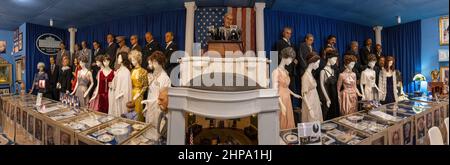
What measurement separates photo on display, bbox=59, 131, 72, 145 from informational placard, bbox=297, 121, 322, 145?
100 cm

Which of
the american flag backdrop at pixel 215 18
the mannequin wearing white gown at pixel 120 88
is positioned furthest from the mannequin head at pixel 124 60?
the american flag backdrop at pixel 215 18

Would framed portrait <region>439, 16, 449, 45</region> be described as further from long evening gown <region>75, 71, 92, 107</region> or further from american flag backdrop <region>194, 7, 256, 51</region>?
long evening gown <region>75, 71, 92, 107</region>

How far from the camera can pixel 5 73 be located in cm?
110

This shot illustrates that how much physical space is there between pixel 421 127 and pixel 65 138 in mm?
1786

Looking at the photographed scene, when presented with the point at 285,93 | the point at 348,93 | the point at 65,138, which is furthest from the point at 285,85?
the point at 65,138

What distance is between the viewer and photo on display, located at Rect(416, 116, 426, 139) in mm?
935

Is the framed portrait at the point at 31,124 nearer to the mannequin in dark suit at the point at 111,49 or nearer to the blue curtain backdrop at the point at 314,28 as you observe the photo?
the mannequin in dark suit at the point at 111,49

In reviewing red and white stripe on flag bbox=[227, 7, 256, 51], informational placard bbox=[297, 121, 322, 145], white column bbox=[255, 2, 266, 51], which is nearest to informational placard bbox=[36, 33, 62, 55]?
red and white stripe on flag bbox=[227, 7, 256, 51]

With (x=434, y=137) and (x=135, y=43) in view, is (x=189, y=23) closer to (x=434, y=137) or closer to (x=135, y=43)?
(x=135, y=43)

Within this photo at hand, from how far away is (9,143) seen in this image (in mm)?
755

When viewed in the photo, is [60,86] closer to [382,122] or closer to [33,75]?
[33,75]

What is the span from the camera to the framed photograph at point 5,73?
3.56 ft
